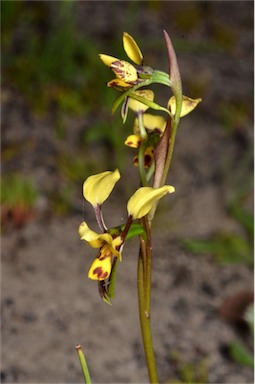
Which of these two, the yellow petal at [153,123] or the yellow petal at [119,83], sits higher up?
the yellow petal at [153,123]

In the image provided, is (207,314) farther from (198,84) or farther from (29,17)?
(29,17)

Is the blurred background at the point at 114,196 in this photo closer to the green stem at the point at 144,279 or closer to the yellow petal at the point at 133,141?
the green stem at the point at 144,279

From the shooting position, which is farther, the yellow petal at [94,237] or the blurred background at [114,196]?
the blurred background at [114,196]

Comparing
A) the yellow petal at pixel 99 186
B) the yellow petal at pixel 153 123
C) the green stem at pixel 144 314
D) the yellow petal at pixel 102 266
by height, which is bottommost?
the green stem at pixel 144 314

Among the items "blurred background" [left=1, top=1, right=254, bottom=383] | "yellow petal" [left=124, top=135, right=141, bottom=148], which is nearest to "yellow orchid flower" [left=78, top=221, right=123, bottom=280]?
"yellow petal" [left=124, top=135, right=141, bottom=148]

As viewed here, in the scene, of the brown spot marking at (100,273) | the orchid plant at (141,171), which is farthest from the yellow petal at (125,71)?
the brown spot marking at (100,273)

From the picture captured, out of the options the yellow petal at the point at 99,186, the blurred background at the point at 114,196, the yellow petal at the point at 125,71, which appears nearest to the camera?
the yellow petal at the point at 125,71
